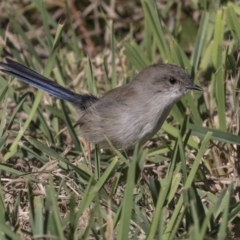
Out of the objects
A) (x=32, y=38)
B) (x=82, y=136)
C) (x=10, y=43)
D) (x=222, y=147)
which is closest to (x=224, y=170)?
(x=222, y=147)

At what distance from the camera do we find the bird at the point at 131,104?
4.25m

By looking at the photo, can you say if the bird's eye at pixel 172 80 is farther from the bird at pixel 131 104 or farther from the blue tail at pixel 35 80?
the blue tail at pixel 35 80

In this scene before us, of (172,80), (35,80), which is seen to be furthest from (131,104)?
(35,80)

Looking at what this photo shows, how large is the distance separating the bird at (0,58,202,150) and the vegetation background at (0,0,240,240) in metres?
0.11

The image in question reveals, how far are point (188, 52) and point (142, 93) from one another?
1.47 meters

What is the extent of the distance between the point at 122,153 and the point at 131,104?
32 centimetres

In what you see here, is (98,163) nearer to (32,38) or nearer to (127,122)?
(127,122)

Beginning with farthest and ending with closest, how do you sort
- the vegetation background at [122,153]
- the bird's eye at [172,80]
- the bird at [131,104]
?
the bird's eye at [172,80] < the bird at [131,104] < the vegetation background at [122,153]

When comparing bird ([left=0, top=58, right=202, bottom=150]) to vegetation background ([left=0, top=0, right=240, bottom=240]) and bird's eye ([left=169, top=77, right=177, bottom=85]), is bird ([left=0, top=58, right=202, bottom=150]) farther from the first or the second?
vegetation background ([left=0, top=0, right=240, bottom=240])

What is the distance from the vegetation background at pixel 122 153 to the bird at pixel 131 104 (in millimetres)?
108

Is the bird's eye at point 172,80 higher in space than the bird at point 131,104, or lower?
higher

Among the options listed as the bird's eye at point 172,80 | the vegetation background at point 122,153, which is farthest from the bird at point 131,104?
the vegetation background at point 122,153

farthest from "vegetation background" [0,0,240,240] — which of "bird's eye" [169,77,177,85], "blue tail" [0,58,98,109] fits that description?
"bird's eye" [169,77,177,85]

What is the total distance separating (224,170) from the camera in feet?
14.4
